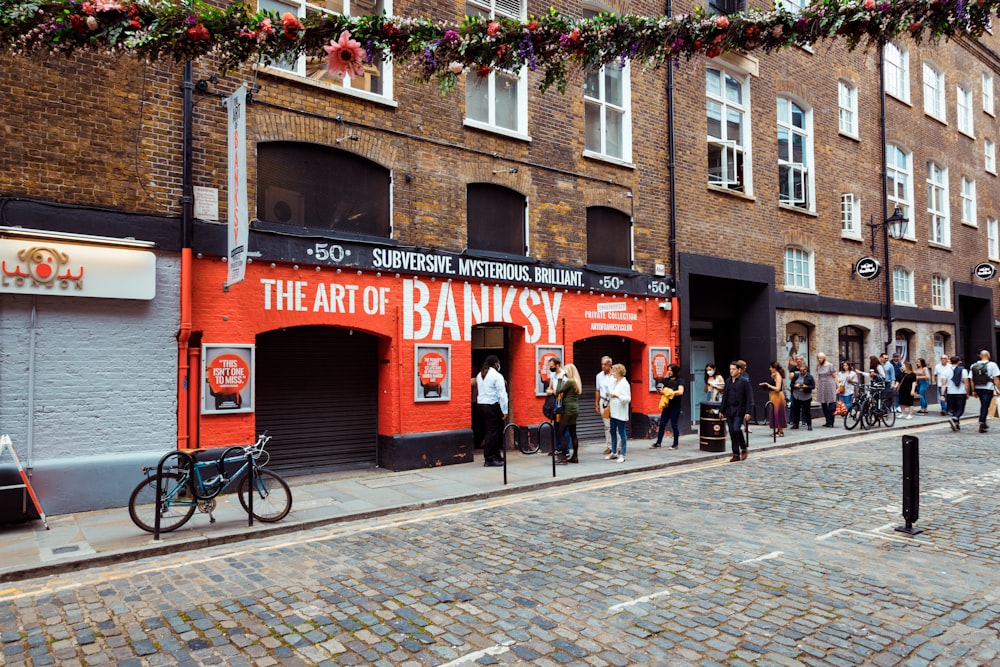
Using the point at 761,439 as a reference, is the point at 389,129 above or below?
above

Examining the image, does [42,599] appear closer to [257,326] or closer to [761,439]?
[257,326]

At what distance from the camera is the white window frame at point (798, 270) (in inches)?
744

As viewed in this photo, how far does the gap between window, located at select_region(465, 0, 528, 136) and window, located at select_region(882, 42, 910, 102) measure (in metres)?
15.7

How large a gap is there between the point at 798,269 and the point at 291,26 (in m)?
18.3

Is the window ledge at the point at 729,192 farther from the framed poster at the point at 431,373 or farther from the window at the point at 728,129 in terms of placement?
the framed poster at the point at 431,373

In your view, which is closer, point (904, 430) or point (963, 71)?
point (904, 430)

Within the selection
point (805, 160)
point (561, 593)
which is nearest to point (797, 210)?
point (805, 160)

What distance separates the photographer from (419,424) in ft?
36.9

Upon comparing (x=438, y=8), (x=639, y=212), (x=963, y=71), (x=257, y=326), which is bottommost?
(x=257, y=326)

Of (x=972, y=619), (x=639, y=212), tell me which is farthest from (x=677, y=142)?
(x=972, y=619)

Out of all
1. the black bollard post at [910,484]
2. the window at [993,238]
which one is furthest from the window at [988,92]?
the black bollard post at [910,484]

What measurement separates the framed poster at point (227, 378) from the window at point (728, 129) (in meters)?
12.0

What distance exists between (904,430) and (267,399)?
15.3 meters

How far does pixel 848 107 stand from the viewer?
2123 cm
